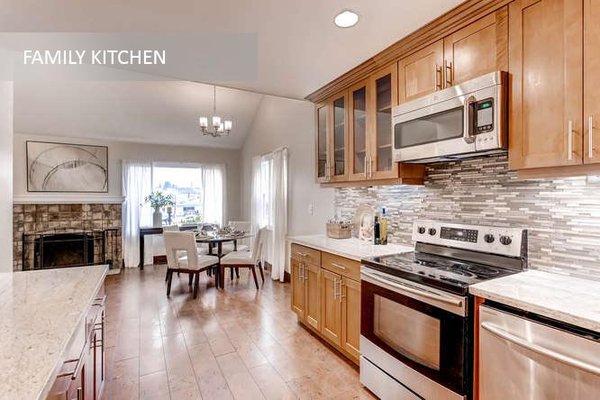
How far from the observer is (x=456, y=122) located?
1.79 metres

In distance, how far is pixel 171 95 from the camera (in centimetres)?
521

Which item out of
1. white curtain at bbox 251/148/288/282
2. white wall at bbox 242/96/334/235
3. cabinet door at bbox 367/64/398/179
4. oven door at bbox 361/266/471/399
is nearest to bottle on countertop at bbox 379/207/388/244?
cabinet door at bbox 367/64/398/179

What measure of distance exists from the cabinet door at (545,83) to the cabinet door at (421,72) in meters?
0.41

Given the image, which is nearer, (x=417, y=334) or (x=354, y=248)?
(x=417, y=334)

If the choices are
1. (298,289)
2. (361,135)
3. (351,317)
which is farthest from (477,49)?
(298,289)

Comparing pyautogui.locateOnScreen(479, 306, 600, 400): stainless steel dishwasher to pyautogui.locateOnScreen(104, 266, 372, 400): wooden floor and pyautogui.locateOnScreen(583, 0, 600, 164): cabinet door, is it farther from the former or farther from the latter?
pyautogui.locateOnScreen(104, 266, 372, 400): wooden floor

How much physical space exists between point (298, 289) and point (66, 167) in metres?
4.98

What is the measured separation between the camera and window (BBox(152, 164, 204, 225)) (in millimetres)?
6355

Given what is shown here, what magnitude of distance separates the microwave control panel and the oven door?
2.88 ft

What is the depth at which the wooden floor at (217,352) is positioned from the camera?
213 cm

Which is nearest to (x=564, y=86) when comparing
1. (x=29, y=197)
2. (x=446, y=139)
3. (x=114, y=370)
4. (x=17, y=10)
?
(x=446, y=139)

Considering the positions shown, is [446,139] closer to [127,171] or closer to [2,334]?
[2,334]

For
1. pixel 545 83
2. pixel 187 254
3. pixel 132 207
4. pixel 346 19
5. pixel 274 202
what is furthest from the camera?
pixel 132 207

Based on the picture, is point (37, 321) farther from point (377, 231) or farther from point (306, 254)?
point (377, 231)
